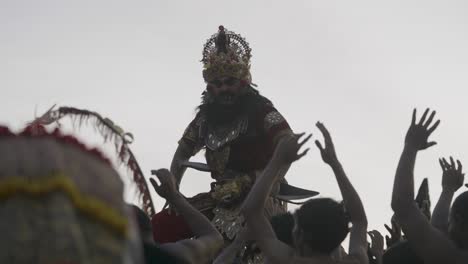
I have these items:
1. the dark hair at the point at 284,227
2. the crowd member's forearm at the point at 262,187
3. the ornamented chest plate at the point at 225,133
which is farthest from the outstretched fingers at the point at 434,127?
the ornamented chest plate at the point at 225,133

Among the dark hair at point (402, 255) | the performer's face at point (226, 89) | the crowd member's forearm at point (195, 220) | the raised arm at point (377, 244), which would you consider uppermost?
the performer's face at point (226, 89)

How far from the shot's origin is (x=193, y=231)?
3158mm

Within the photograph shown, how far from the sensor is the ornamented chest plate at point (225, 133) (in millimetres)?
7086

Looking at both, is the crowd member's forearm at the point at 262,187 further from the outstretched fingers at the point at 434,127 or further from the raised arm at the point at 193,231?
the outstretched fingers at the point at 434,127

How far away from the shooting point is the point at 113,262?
53.5 inches

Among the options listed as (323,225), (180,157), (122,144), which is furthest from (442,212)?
(180,157)

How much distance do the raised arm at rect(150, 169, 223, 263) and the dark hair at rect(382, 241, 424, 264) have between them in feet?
3.69

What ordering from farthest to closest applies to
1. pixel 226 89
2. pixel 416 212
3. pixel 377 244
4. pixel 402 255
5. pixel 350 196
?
pixel 226 89, pixel 377 244, pixel 402 255, pixel 350 196, pixel 416 212

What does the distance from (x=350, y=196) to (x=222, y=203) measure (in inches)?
129

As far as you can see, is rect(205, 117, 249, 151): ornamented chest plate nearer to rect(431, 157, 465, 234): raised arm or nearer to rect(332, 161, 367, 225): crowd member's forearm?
rect(431, 157, 465, 234): raised arm

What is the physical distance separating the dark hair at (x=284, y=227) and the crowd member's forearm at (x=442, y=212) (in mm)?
837

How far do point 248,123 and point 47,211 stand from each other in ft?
19.2

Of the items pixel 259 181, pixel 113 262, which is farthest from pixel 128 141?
pixel 259 181

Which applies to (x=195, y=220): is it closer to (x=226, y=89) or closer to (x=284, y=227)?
(x=284, y=227)
